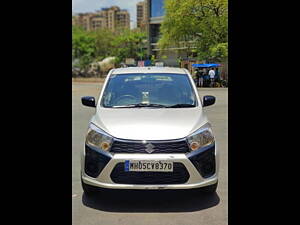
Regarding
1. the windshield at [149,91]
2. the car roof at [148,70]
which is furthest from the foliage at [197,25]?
the windshield at [149,91]

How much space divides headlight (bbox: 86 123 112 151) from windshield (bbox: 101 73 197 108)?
0.87 metres

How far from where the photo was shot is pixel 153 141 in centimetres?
462

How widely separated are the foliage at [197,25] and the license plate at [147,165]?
2794 cm

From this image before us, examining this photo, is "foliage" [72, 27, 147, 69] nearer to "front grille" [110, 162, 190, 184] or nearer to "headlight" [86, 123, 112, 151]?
"headlight" [86, 123, 112, 151]

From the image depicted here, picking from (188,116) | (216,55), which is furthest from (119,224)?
(216,55)

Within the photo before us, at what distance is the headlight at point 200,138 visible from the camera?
15.4 ft

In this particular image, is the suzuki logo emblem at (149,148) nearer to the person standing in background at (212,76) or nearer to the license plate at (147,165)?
the license plate at (147,165)

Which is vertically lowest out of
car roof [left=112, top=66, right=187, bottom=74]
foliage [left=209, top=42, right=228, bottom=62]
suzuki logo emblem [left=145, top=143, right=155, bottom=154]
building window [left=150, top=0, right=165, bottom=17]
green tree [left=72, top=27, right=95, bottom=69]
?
suzuki logo emblem [left=145, top=143, right=155, bottom=154]

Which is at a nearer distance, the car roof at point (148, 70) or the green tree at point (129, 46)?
the car roof at point (148, 70)

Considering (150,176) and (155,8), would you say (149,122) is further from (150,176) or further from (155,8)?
(155,8)

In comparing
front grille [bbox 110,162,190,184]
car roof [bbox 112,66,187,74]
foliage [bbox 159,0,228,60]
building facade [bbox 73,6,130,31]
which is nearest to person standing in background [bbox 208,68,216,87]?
foliage [bbox 159,0,228,60]

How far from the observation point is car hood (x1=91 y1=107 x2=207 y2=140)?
4.68 meters

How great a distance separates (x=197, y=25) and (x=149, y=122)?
32.6m

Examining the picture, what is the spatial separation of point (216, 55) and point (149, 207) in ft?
106
